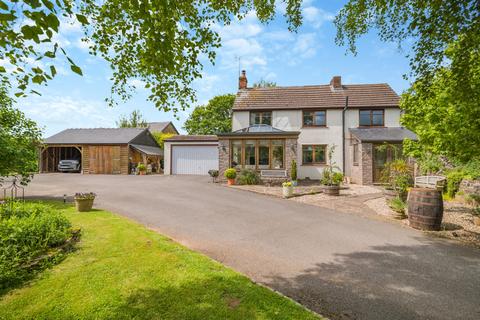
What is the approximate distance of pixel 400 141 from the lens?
16.7 m

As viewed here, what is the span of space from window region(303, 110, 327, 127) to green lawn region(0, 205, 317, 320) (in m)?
17.7

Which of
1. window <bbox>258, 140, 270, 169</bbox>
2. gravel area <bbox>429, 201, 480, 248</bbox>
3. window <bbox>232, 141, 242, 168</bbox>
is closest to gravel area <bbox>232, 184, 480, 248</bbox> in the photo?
gravel area <bbox>429, 201, 480, 248</bbox>

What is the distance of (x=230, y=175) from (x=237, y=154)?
231 centimetres

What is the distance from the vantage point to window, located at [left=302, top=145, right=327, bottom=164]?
65.4ft

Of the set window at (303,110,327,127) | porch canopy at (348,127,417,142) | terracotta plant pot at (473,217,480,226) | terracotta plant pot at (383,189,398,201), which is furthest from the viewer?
window at (303,110,327,127)

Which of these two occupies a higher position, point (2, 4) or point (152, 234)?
point (2, 4)

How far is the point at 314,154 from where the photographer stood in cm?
2000

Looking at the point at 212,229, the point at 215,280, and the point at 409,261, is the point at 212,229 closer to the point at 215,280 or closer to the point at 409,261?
the point at 215,280

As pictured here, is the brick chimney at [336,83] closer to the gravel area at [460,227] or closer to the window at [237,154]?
the window at [237,154]

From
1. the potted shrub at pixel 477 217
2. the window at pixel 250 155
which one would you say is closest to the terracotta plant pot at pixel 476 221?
the potted shrub at pixel 477 217

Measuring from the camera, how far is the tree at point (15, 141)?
779cm

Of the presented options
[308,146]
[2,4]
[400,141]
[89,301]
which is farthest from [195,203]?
[400,141]

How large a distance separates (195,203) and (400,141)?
49.2 ft

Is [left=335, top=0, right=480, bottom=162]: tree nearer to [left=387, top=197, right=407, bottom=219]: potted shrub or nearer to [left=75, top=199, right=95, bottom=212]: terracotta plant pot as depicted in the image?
[left=387, top=197, right=407, bottom=219]: potted shrub
